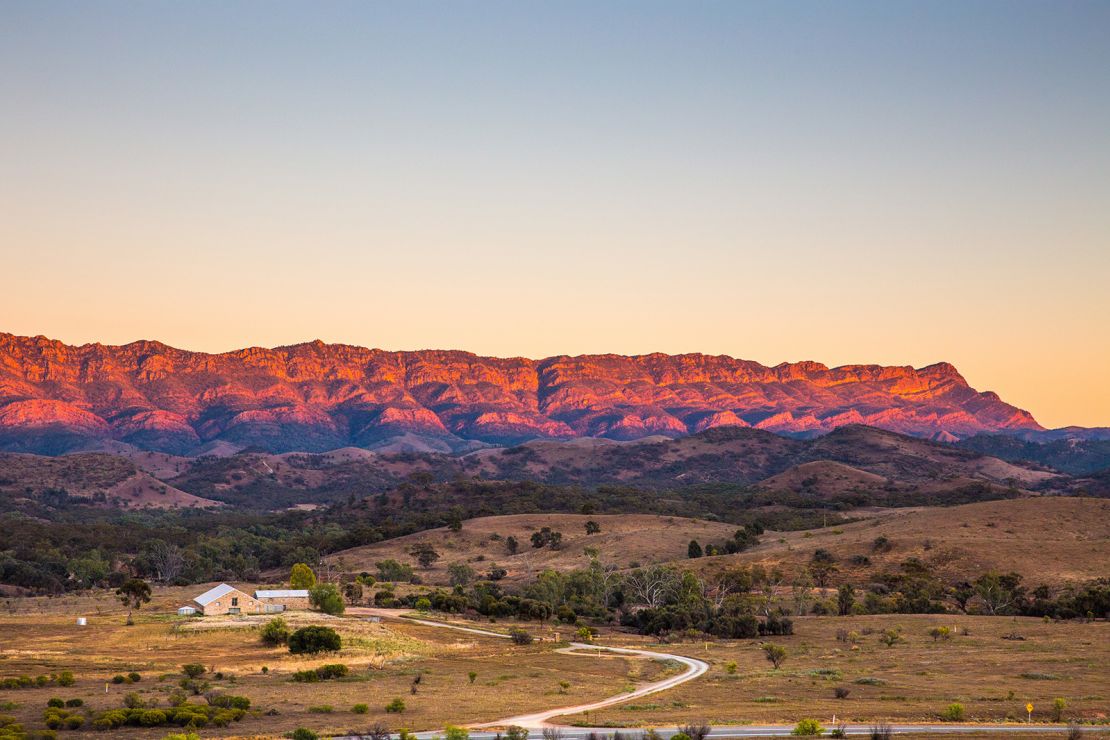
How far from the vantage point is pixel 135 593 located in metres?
88.3

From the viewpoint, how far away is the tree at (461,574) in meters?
120

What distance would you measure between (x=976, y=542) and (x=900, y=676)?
206ft

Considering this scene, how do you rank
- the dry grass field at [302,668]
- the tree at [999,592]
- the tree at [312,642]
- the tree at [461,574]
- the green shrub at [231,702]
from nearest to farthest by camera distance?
1. the green shrub at [231,702]
2. the dry grass field at [302,668]
3. the tree at [312,642]
4. the tree at [999,592]
5. the tree at [461,574]

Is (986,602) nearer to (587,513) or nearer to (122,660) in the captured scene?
(122,660)

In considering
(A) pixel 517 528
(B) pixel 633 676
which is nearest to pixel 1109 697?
(B) pixel 633 676

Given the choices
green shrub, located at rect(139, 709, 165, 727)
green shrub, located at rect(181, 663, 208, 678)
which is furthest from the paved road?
green shrub, located at rect(181, 663, 208, 678)

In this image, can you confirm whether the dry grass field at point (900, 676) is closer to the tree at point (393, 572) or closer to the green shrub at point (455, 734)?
the green shrub at point (455, 734)

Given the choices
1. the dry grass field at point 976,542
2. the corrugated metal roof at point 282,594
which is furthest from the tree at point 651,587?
the corrugated metal roof at point 282,594

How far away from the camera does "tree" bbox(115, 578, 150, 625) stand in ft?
287

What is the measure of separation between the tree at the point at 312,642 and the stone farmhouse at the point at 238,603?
19.2 metres

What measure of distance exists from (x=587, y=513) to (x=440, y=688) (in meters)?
118

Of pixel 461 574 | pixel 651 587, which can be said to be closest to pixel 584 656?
pixel 651 587

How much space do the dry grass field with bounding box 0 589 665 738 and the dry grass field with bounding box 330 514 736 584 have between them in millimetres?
48508

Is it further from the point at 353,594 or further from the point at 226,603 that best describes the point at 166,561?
the point at 226,603
